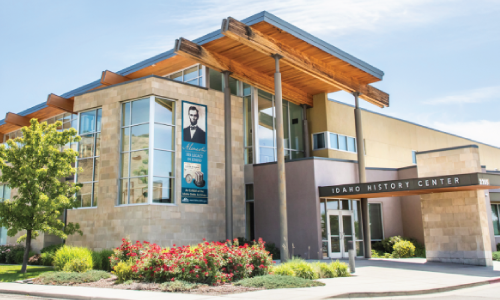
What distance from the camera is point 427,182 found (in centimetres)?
1722

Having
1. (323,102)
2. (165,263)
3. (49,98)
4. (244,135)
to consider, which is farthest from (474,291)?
(49,98)

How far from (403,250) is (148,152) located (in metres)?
13.5

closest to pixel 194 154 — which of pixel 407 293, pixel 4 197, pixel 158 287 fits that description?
pixel 158 287

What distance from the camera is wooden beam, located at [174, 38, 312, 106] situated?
19453 mm

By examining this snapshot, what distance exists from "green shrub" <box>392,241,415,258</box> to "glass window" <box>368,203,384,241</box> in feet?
6.90

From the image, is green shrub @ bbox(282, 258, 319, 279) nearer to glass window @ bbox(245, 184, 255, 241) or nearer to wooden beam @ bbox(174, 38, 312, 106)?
glass window @ bbox(245, 184, 255, 241)

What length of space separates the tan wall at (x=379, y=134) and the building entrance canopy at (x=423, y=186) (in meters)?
5.93

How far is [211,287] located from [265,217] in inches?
419

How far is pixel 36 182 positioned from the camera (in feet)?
58.6

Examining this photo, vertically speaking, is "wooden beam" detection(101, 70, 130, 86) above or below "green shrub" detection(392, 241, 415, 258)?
above

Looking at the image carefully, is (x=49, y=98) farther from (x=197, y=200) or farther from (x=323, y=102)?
(x=323, y=102)

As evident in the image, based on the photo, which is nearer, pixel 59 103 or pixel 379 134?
pixel 59 103

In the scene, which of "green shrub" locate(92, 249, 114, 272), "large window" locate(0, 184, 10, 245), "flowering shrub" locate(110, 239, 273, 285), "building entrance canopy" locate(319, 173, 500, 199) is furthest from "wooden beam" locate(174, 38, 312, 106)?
"large window" locate(0, 184, 10, 245)

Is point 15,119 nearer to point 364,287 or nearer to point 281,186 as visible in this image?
point 281,186
